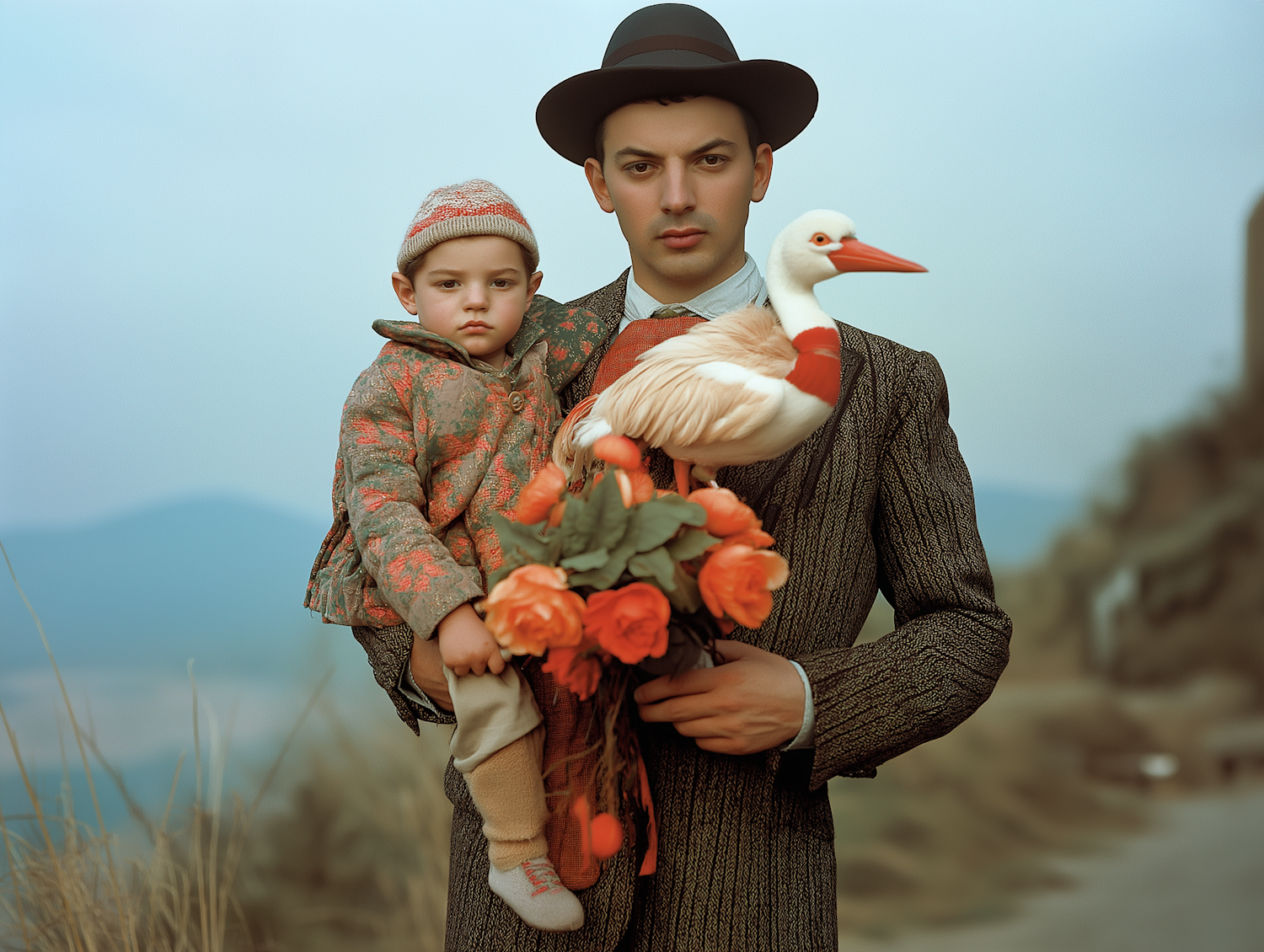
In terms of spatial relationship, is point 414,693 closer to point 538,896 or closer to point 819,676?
point 538,896

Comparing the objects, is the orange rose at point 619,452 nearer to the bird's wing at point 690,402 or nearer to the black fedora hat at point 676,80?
the bird's wing at point 690,402

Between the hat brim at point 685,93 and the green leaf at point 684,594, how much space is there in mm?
872

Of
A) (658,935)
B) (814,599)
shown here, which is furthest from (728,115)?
(658,935)

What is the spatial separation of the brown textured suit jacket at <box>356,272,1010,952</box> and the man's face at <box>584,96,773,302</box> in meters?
0.24

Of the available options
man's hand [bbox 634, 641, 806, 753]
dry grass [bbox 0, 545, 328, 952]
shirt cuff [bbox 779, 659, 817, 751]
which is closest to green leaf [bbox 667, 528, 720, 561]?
man's hand [bbox 634, 641, 806, 753]

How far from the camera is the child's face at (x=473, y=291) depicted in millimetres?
1650

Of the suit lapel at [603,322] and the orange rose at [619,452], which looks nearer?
the orange rose at [619,452]

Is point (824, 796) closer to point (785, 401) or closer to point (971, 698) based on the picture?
point (971, 698)

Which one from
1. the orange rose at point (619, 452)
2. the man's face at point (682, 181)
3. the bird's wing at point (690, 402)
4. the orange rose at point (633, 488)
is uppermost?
the man's face at point (682, 181)

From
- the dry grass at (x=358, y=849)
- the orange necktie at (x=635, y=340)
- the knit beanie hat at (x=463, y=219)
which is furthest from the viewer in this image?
the dry grass at (x=358, y=849)

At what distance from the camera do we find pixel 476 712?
4.80 ft

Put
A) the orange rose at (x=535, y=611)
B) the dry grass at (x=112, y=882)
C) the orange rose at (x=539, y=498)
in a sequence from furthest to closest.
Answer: the dry grass at (x=112, y=882)
the orange rose at (x=539, y=498)
the orange rose at (x=535, y=611)

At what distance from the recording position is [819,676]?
1590 millimetres

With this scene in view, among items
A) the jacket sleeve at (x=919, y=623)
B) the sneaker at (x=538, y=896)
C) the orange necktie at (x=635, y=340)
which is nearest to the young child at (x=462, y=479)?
the sneaker at (x=538, y=896)
